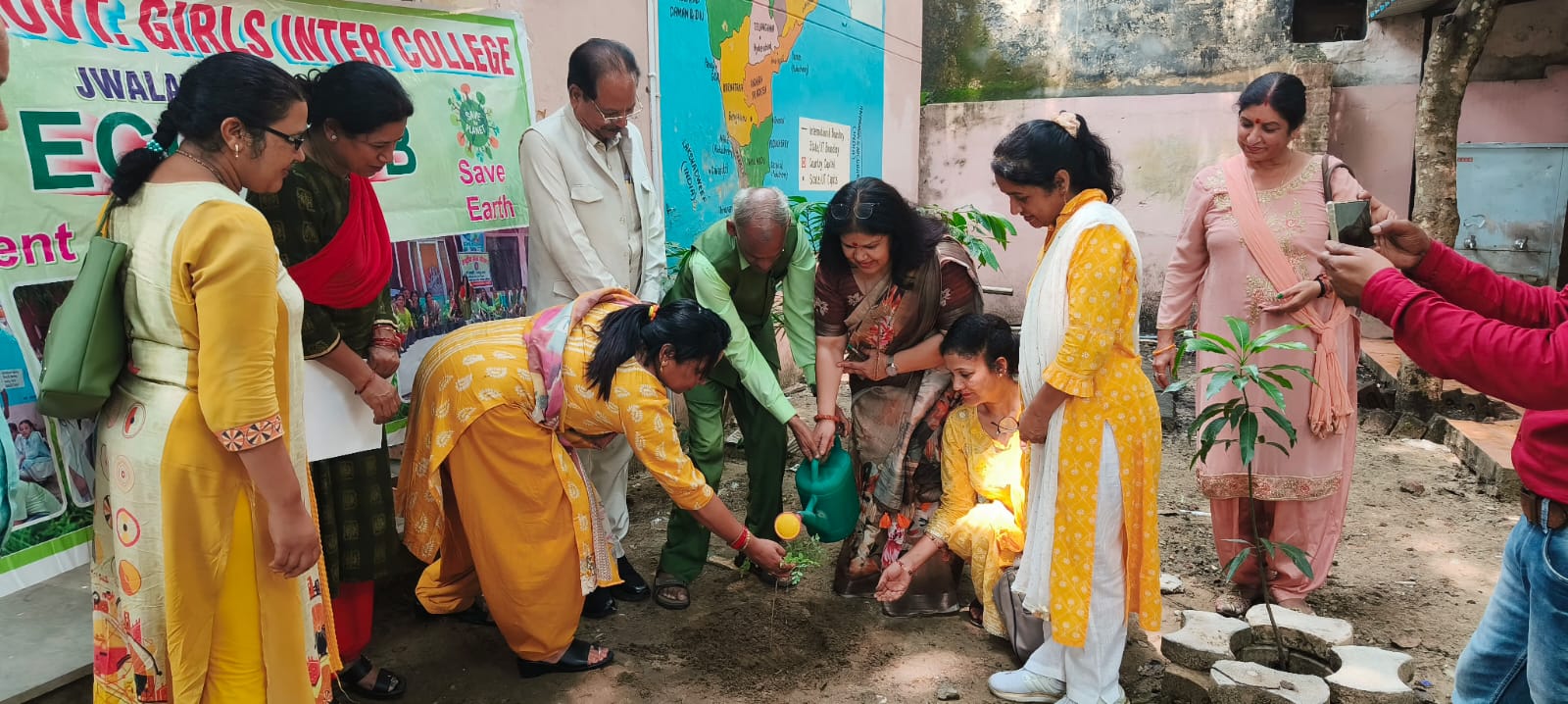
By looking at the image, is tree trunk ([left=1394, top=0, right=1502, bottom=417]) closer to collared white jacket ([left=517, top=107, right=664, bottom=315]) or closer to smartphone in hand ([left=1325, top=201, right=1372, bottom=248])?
smartphone in hand ([left=1325, top=201, right=1372, bottom=248])

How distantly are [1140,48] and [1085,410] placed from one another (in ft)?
24.4

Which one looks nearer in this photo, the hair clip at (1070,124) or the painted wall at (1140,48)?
the hair clip at (1070,124)

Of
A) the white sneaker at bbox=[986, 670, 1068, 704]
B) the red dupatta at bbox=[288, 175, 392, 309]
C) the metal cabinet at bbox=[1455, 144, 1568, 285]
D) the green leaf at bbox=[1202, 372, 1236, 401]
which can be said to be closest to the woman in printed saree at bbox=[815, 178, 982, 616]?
the white sneaker at bbox=[986, 670, 1068, 704]

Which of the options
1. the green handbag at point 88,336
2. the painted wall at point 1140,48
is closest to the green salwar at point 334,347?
the green handbag at point 88,336

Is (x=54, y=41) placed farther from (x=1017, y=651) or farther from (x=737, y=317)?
(x=1017, y=651)

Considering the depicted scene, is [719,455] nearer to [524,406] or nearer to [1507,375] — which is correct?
[524,406]

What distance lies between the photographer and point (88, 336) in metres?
1.66

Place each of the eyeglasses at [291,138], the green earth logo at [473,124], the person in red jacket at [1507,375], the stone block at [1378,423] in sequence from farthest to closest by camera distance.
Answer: the stone block at [1378,423] → the green earth logo at [473,124] → the eyeglasses at [291,138] → the person in red jacket at [1507,375]

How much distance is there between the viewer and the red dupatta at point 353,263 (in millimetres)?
2336

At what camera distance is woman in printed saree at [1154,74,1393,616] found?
3023 millimetres

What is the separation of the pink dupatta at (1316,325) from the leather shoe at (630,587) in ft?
7.77

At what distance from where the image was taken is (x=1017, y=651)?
2.91 meters

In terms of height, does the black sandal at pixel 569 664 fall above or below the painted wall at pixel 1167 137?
below

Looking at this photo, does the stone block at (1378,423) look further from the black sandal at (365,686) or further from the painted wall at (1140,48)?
the black sandal at (365,686)
